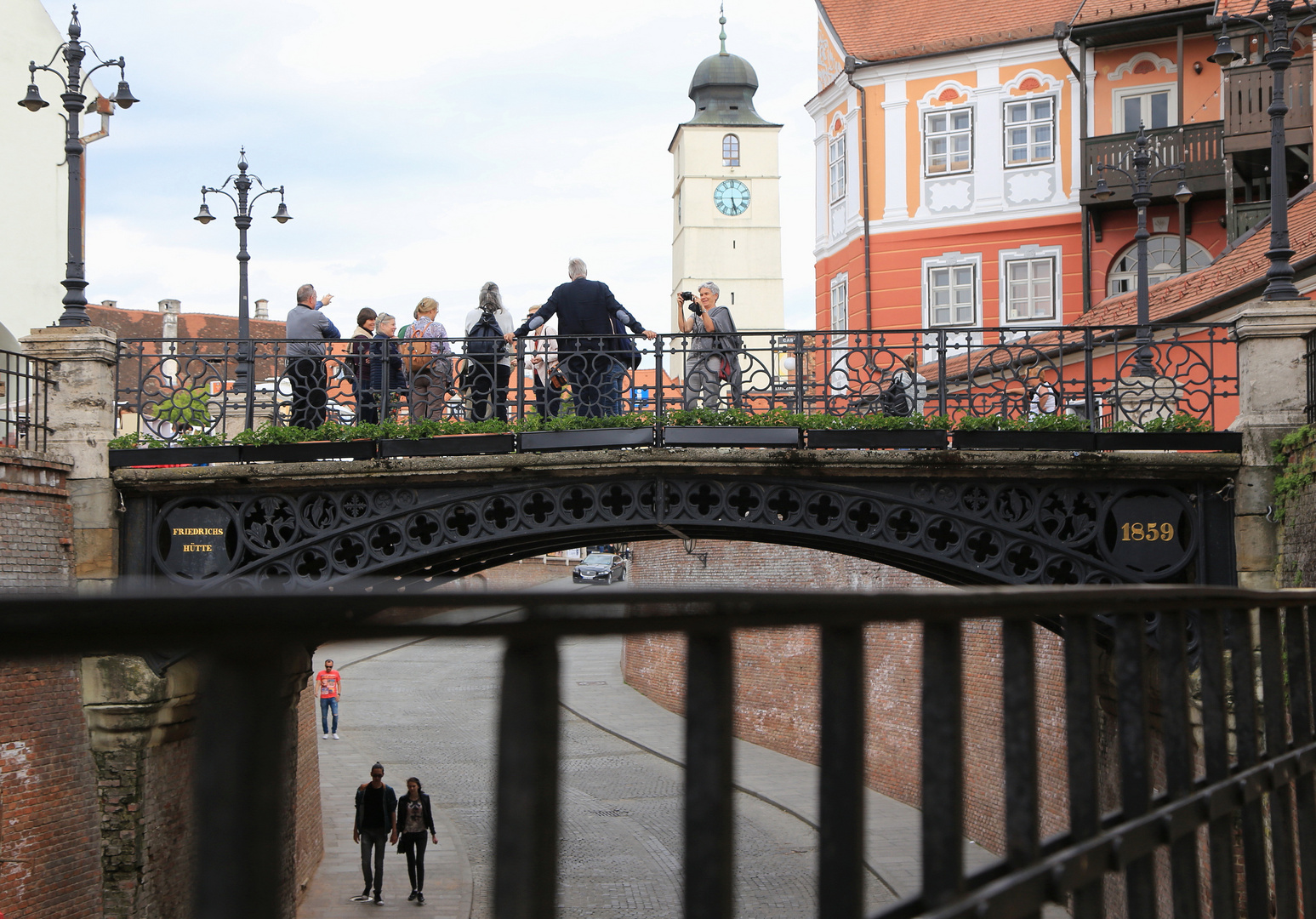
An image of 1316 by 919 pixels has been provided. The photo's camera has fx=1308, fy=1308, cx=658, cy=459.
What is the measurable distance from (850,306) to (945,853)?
1159 inches

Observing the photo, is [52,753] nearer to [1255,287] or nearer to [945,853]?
[945,853]

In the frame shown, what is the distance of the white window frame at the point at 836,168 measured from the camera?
1225 inches

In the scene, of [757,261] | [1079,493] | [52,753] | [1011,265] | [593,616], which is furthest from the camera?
[757,261]

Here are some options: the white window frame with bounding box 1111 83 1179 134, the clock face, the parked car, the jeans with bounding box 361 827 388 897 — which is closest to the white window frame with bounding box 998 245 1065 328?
the white window frame with bounding box 1111 83 1179 134

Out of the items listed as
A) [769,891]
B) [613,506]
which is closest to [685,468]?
[613,506]

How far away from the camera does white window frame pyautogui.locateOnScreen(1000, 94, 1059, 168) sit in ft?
93.7

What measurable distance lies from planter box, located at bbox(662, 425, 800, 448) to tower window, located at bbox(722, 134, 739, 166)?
69.4 m

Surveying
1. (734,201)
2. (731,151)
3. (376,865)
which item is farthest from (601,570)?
(376,865)

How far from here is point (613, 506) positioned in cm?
1459

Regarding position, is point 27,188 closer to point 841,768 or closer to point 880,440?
point 880,440

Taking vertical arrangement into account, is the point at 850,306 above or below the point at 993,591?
above

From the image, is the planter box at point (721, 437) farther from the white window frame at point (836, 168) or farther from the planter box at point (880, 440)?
the white window frame at point (836, 168)

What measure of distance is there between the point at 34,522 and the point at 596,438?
569 cm

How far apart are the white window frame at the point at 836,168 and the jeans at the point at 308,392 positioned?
19209 mm
